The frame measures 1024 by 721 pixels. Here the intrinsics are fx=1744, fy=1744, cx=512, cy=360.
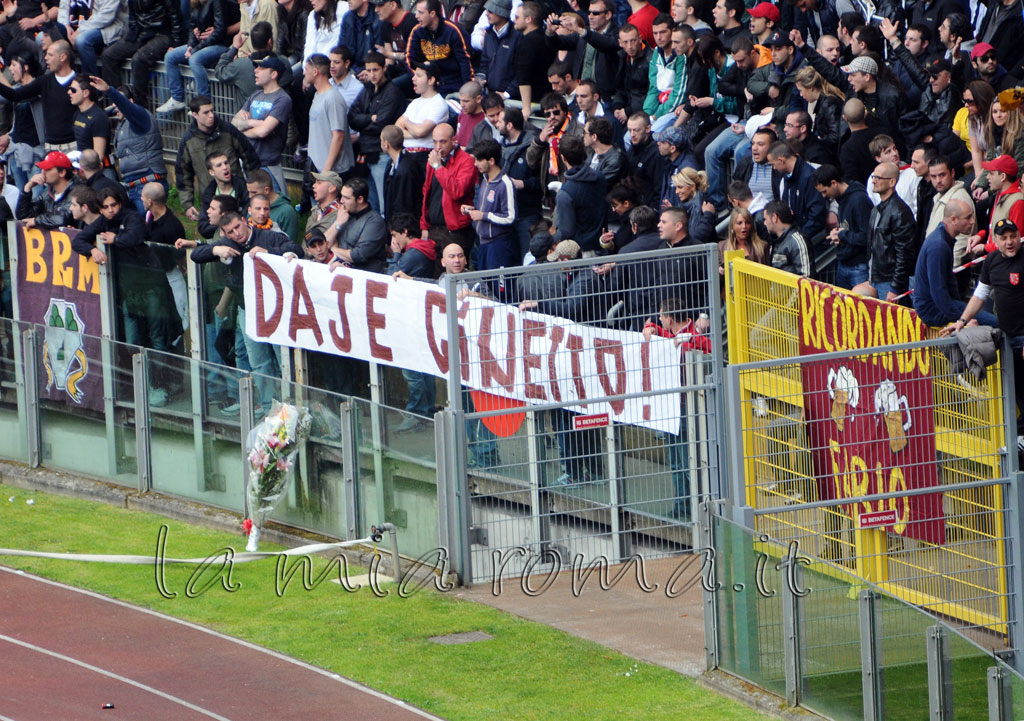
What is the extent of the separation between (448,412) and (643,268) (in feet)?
6.46

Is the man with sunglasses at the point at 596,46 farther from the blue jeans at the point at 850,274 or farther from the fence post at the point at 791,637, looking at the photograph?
the fence post at the point at 791,637

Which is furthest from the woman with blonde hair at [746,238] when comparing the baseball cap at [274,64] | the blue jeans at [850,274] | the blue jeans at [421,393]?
the baseball cap at [274,64]

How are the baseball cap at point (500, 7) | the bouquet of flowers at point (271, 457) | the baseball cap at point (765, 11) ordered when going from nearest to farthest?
the bouquet of flowers at point (271, 457) → the baseball cap at point (765, 11) → the baseball cap at point (500, 7)

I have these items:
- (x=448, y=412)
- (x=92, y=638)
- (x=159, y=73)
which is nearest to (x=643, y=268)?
(x=448, y=412)

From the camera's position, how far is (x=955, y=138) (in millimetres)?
15781

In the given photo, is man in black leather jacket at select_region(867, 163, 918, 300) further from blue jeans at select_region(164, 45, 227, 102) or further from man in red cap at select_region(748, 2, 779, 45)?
blue jeans at select_region(164, 45, 227, 102)

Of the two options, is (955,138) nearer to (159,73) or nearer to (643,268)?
(643,268)

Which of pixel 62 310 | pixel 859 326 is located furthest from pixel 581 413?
pixel 62 310

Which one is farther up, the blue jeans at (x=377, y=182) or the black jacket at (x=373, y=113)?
the black jacket at (x=373, y=113)

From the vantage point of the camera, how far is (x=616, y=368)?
46.5ft

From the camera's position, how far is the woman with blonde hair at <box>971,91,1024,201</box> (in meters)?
14.4

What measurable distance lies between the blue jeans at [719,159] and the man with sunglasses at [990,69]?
2289 millimetres

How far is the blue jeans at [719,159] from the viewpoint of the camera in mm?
16875

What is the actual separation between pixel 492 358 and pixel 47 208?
7.93 meters
